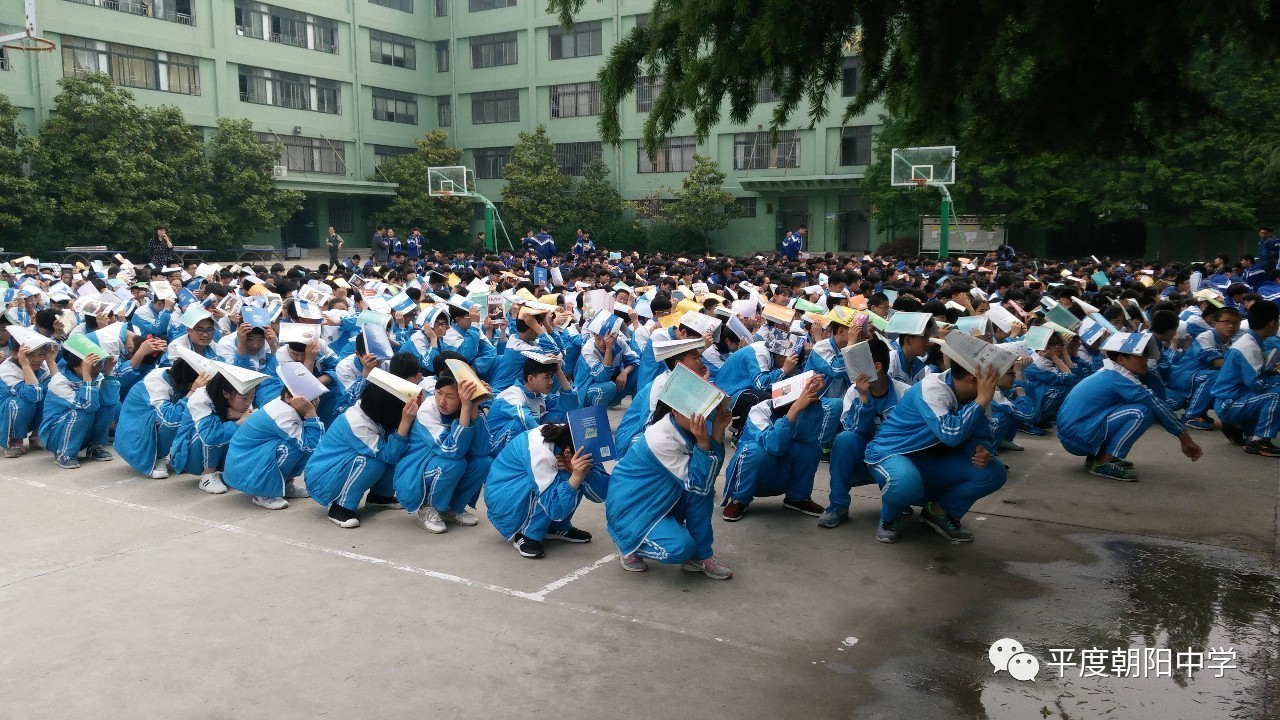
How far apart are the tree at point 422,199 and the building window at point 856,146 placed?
14.6 metres

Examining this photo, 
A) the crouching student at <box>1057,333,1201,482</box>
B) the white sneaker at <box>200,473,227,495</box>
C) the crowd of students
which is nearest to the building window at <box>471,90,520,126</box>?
the crowd of students

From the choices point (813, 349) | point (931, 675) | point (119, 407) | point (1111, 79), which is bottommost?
point (931, 675)

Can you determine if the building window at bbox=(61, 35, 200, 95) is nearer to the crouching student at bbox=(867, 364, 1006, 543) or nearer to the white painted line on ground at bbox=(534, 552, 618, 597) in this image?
the white painted line on ground at bbox=(534, 552, 618, 597)

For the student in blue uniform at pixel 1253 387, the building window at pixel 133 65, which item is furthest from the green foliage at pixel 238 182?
the student in blue uniform at pixel 1253 387

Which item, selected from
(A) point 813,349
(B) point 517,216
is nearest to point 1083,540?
(A) point 813,349

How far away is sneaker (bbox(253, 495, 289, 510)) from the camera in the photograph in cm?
685

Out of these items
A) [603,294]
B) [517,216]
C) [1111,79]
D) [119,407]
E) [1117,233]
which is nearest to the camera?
[1111,79]

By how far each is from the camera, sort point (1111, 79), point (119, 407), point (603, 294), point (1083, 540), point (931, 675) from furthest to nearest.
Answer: point (603, 294), point (119, 407), point (1083, 540), point (1111, 79), point (931, 675)

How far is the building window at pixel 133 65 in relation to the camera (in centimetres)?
2958

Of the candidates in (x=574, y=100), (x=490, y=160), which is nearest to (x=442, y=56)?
(x=490, y=160)

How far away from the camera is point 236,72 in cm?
3438

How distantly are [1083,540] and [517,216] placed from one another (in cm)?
3292

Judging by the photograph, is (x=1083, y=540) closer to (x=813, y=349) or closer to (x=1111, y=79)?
(x=813, y=349)

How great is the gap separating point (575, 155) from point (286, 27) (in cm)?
1146
